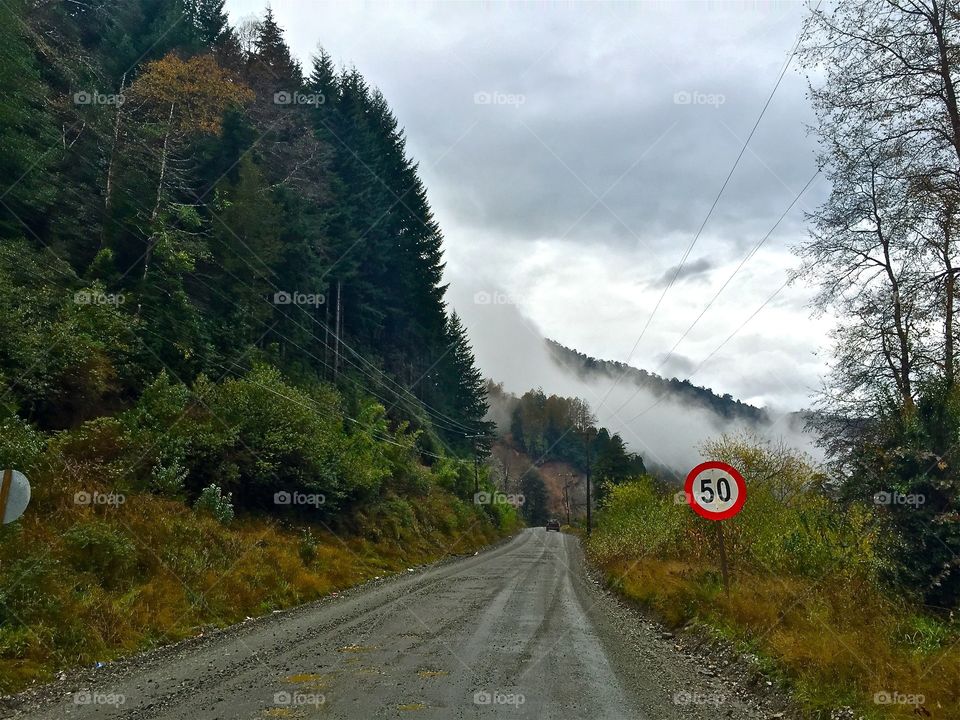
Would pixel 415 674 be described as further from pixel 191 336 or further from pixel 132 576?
pixel 191 336

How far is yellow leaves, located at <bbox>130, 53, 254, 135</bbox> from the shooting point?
2883 centimetres

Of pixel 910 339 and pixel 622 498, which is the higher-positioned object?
pixel 910 339

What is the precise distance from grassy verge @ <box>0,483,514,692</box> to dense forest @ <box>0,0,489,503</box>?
1852 millimetres

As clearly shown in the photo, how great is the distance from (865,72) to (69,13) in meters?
41.0

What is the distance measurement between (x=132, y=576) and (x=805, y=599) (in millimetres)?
11148

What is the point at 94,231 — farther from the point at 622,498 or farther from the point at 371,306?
the point at 622,498

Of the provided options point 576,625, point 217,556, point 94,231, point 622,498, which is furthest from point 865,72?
point 94,231

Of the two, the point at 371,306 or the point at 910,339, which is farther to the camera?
the point at 371,306

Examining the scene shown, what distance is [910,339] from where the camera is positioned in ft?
40.5

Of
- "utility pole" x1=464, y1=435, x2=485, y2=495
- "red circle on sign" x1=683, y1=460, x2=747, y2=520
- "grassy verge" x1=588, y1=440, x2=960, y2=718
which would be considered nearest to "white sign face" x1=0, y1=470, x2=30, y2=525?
"grassy verge" x1=588, y1=440, x2=960, y2=718

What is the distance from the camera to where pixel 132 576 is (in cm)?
1153

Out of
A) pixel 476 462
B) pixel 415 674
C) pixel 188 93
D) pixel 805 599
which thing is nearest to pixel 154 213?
pixel 188 93

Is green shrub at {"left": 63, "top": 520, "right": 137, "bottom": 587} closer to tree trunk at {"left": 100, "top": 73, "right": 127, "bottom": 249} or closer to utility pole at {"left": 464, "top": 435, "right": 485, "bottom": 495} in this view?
tree trunk at {"left": 100, "top": 73, "right": 127, "bottom": 249}

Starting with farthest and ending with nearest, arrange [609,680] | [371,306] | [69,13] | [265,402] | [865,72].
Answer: [371,306]
[69,13]
[265,402]
[865,72]
[609,680]
